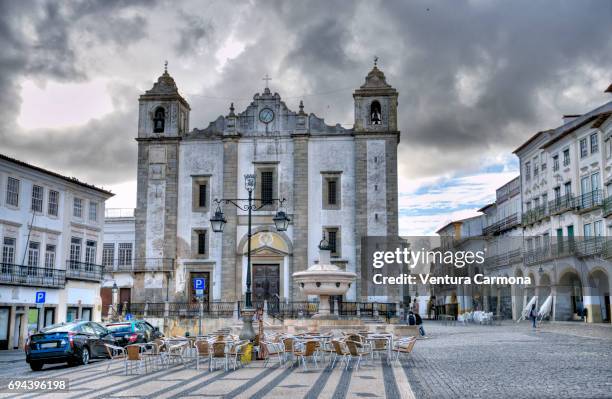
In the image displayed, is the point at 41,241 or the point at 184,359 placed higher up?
the point at 41,241

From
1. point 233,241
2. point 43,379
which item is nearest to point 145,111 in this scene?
point 233,241

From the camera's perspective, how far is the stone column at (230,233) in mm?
42312

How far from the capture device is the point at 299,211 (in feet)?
141

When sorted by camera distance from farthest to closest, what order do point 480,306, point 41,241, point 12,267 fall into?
1. point 480,306
2. point 41,241
3. point 12,267

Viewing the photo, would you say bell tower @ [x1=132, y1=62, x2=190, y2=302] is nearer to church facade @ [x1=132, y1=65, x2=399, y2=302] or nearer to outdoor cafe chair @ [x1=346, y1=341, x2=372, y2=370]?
church facade @ [x1=132, y1=65, x2=399, y2=302]

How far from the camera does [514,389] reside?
1172 centimetres

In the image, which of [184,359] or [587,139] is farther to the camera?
[587,139]

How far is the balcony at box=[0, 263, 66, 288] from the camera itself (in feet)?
96.5

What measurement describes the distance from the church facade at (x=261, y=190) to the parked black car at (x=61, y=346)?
2265 cm

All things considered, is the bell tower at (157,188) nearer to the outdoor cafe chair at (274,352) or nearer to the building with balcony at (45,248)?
the building with balcony at (45,248)

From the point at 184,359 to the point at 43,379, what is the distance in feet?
16.2

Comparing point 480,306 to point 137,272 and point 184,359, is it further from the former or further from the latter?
point 184,359

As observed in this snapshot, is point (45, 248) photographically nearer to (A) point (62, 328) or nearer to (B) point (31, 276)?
(B) point (31, 276)

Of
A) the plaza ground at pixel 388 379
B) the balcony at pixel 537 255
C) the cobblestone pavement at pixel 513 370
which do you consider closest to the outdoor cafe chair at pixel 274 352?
the plaza ground at pixel 388 379
